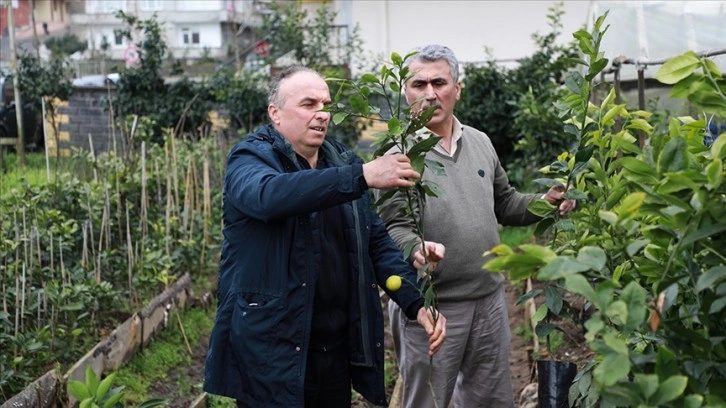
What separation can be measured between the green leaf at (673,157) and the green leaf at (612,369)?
0.42 meters

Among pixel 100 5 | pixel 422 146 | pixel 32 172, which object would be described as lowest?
pixel 32 172

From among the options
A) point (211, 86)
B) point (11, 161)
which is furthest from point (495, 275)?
point (11, 161)

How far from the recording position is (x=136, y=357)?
6.61m

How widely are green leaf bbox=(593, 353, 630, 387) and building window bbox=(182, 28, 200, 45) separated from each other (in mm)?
44538

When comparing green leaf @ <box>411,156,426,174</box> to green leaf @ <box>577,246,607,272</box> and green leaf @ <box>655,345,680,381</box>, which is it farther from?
green leaf @ <box>655,345,680,381</box>

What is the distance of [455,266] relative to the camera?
13.9 ft

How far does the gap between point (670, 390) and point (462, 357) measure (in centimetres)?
271

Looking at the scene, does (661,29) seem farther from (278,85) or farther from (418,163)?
(418,163)

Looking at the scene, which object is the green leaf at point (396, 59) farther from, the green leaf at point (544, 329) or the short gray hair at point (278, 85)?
the green leaf at point (544, 329)

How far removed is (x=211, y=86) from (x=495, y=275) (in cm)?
1168

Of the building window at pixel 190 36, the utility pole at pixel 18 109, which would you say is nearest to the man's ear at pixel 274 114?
the utility pole at pixel 18 109

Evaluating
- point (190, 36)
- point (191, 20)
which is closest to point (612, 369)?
point (191, 20)

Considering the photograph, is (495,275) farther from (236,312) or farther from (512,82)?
(512,82)

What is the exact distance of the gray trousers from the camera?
4266 millimetres
